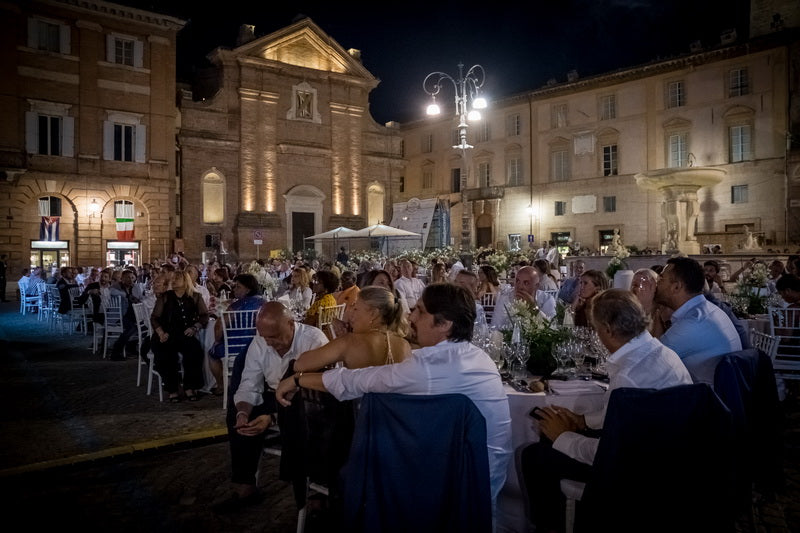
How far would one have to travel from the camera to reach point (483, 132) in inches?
1543

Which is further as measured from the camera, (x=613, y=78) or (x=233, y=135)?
(x=613, y=78)

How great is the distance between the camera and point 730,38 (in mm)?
30125

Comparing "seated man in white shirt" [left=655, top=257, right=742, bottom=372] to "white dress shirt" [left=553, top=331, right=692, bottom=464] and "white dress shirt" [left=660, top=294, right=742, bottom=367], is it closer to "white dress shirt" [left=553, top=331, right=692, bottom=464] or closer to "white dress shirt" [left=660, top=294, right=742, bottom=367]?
"white dress shirt" [left=660, top=294, right=742, bottom=367]

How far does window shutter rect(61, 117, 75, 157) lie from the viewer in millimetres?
24031

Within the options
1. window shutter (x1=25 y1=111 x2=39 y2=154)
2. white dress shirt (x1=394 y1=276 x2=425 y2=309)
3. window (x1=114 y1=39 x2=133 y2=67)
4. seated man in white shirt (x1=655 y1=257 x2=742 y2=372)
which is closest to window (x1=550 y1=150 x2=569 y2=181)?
window (x1=114 y1=39 x2=133 y2=67)

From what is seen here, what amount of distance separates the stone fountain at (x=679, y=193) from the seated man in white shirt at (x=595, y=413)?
58.9ft

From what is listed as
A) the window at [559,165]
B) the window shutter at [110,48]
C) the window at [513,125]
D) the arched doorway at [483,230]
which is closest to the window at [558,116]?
the window at [559,165]

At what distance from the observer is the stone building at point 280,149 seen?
28625 mm

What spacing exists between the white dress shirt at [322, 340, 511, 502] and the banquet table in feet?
1.23

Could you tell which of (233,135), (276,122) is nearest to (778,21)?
(276,122)

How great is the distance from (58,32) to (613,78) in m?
28.5

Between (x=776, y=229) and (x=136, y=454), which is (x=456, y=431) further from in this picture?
(x=776, y=229)

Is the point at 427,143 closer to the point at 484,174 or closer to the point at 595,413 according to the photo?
the point at 484,174

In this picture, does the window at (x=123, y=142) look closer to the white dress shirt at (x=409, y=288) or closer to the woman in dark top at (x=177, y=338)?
the white dress shirt at (x=409, y=288)
